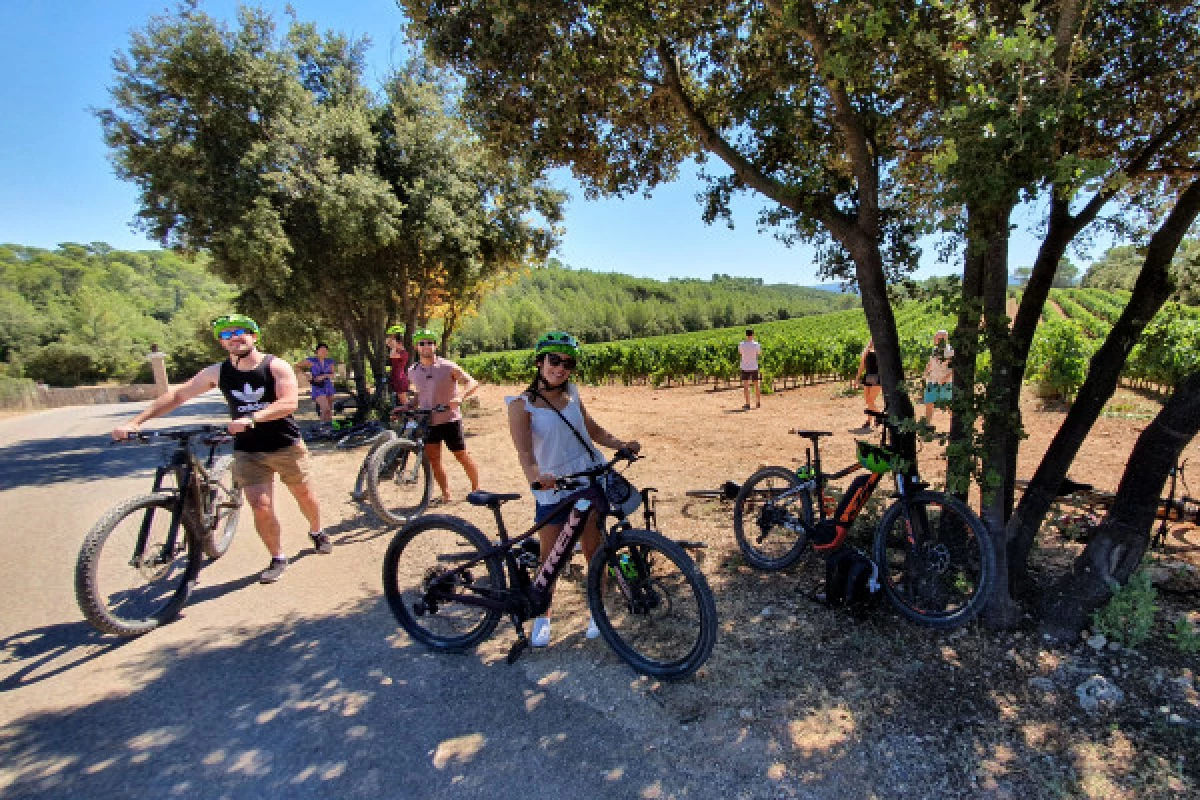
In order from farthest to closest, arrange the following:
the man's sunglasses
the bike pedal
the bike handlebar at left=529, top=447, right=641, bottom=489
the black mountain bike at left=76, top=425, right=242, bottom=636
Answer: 1. the man's sunglasses
2. the black mountain bike at left=76, top=425, right=242, bottom=636
3. the bike pedal
4. the bike handlebar at left=529, top=447, right=641, bottom=489

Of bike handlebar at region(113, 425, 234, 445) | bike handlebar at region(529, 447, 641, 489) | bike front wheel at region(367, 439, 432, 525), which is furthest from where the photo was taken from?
bike front wheel at region(367, 439, 432, 525)

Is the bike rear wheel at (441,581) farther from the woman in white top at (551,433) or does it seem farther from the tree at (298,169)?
the tree at (298,169)

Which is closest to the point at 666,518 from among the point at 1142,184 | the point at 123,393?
the point at 1142,184

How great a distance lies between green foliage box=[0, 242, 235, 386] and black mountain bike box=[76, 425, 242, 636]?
2393 centimetres

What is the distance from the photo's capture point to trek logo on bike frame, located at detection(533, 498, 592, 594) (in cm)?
294

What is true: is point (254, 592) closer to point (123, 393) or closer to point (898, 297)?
point (898, 297)

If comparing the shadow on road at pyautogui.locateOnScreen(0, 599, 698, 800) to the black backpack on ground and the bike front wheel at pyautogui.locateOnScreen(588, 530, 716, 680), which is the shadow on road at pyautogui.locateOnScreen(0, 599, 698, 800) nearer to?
the bike front wheel at pyautogui.locateOnScreen(588, 530, 716, 680)

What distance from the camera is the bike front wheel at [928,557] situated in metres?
3.17

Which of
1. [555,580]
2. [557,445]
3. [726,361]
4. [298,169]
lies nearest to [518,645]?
[555,580]

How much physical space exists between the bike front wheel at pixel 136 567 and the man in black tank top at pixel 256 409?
49 centimetres

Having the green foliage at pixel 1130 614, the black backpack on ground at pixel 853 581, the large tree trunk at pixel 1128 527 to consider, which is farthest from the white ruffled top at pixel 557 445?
the green foliage at pixel 1130 614

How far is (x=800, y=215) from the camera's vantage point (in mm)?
3766

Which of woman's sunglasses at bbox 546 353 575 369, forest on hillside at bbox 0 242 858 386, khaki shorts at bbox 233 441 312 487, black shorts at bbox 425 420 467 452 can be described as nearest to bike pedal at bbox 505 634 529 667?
woman's sunglasses at bbox 546 353 575 369

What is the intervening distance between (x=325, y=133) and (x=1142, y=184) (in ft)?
42.8
